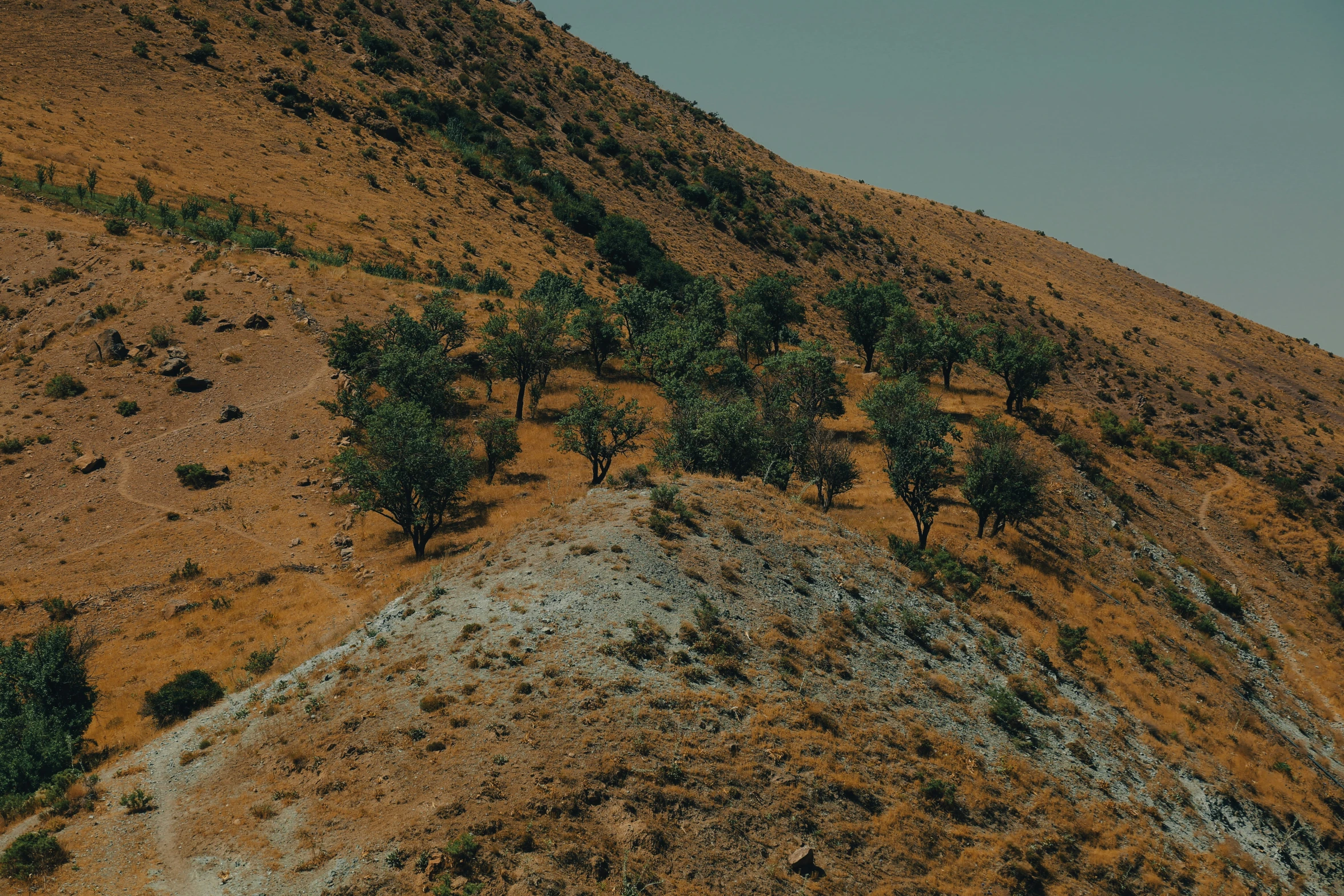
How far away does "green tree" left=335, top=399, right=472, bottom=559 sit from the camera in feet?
116

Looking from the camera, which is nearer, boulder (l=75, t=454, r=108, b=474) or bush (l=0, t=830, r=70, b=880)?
bush (l=0, t=830, r=70, b=880)

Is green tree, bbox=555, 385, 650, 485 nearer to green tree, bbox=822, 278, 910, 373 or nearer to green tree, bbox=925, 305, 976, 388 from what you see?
green tree, bbox=822, 278, 910, 373

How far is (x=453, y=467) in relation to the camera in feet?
120

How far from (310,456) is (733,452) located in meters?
27.3

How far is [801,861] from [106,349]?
55598 mm

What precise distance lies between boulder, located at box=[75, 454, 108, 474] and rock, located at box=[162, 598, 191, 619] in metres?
14.6

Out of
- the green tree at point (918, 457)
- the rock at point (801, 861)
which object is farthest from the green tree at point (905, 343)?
the rock at point (801, 861)

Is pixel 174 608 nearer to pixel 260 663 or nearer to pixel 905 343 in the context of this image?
pixel 260 663

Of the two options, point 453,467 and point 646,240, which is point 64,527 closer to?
point 453,467

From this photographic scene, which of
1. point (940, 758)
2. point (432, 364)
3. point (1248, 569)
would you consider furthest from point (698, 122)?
point (940, 758)

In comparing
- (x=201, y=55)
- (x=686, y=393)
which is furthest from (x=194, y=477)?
(x=201, y=55)

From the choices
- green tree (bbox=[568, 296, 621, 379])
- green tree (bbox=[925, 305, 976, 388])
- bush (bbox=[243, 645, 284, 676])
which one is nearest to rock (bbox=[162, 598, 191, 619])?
bush (bbox=[243, 645, 284, 676])

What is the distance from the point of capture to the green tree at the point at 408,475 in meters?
35.3

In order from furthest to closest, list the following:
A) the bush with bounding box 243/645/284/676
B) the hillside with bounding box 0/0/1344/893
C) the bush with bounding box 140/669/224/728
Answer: the bush with bounding box 243/645/284/676 < the bush with bounding box 140/669/224/728 < the hillside with bounding box 0/0/1344/893
